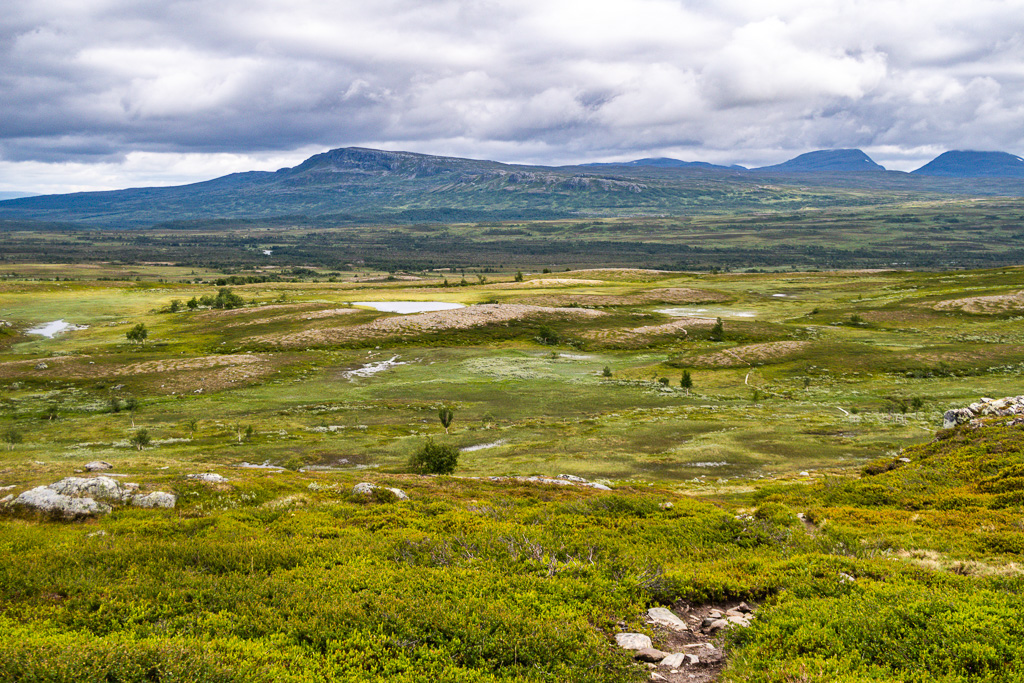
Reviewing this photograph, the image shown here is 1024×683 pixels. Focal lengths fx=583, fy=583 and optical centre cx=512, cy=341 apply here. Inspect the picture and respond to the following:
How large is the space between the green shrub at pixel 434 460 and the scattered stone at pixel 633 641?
2758 cm

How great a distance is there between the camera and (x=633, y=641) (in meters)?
14.3

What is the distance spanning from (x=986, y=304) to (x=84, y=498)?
162998 millimetres

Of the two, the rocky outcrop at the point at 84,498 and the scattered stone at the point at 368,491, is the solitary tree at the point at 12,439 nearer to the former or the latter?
the rocky outcrop at the point at 84,498

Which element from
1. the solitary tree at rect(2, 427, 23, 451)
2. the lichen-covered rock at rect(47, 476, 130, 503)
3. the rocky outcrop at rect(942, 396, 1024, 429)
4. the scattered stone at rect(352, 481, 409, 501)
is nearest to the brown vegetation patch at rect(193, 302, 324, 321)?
the solitary tree at rect(2, 427, 23, 451)

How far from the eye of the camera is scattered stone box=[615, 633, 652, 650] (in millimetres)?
14133

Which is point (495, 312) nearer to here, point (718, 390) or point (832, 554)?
point (718, 390)

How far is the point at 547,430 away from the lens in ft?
205

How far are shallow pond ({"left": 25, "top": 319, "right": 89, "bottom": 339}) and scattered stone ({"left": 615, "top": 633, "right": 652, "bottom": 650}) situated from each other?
457ft

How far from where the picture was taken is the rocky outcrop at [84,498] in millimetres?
21922

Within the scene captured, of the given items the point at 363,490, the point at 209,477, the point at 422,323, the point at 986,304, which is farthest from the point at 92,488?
the point at 986,304

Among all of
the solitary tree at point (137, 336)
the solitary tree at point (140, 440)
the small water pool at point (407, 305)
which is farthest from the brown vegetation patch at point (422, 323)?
the solitary tree at point (140, 440)

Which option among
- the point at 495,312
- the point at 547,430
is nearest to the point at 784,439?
the point at 547,430

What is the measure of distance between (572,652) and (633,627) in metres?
2.39

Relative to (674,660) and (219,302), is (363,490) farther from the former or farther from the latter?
(219,302)
